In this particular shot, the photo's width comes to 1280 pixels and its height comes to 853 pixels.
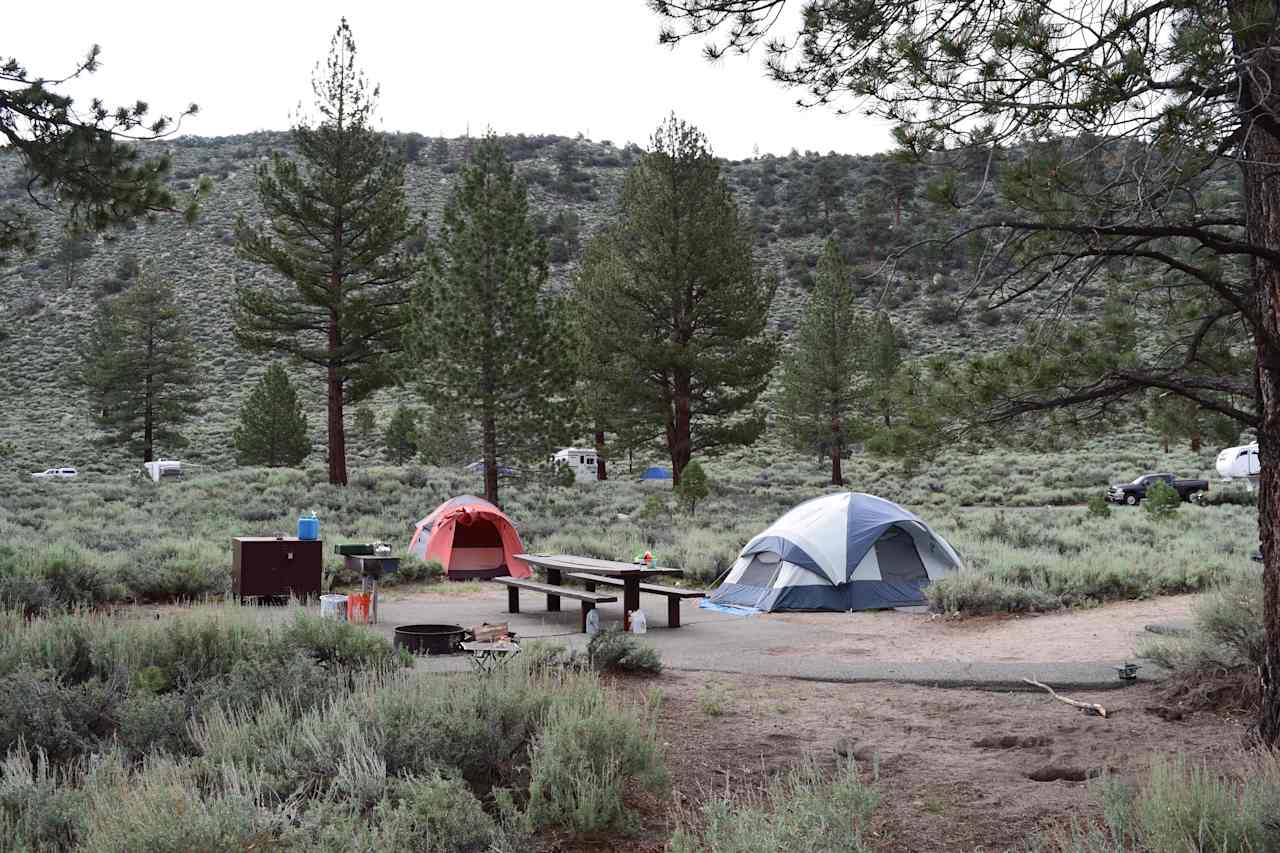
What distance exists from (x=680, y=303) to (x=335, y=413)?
34.4ft

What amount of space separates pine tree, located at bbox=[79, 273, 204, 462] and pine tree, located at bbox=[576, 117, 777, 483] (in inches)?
862

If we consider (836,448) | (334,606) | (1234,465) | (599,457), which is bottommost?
(334,606)

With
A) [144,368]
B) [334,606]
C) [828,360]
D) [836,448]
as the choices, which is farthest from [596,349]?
[144,368]

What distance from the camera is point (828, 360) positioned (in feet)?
120

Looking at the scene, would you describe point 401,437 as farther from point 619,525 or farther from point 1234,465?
point 1234,465

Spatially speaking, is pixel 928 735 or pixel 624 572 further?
pixel 624 572

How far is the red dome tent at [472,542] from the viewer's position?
17500 mm

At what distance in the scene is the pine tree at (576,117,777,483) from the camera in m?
29.2

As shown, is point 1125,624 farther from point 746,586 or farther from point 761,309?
point 761,309

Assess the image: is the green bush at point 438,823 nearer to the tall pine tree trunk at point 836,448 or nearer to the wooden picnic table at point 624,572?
the wooden picnic table at point 624,572

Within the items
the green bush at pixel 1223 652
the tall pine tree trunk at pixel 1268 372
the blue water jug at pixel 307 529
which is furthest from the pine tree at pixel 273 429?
the tall pine tree trunk at pixel 1268 372

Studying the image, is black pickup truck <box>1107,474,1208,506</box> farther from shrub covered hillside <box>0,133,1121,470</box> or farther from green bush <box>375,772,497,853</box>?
green bush <box>375,772,497,853</box>

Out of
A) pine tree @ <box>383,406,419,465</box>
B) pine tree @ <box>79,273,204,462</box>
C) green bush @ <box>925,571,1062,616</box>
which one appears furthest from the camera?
pine tree @ <box>383,406,419,465</box>

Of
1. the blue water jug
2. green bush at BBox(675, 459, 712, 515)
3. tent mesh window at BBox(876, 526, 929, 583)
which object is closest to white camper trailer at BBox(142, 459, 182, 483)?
green bush at BBox(675, 459, 712, 515)
